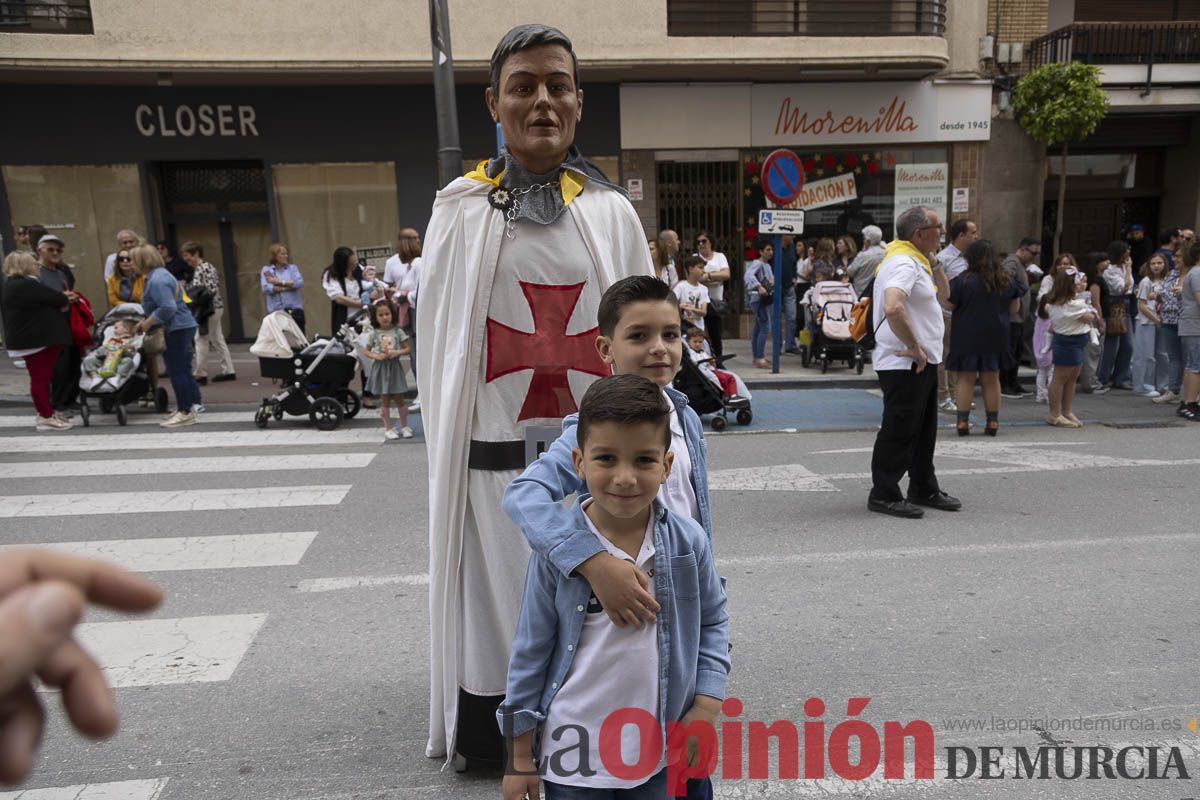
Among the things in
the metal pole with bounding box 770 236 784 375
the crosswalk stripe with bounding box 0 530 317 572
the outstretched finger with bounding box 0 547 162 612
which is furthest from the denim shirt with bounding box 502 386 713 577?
the metal pole with bounding box 770 236 784 375

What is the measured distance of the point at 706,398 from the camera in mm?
9125

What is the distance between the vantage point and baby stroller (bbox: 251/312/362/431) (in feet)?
30.2

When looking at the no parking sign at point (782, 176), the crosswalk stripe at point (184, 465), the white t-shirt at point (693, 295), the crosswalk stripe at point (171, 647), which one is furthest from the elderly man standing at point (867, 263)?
the crosswalk stripe at point (171, 647)

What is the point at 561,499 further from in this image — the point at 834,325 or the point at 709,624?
the point at 834,325

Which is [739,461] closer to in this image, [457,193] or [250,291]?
[457,193]

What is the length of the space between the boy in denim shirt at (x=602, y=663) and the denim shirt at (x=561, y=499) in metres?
0.04

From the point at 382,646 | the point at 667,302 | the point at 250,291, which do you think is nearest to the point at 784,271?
the point at 250,291

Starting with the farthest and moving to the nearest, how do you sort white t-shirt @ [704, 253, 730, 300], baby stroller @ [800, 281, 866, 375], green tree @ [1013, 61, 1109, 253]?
green tree @ [1013, 61, 1109, 253] < baby stroller @ [800, 281, 866, 375] < white t-shirt @ [704, 253, 730, 300]

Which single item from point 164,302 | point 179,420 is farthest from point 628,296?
point 179,420

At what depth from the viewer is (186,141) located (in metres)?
14.7

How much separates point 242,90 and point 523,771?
1503 centimetres

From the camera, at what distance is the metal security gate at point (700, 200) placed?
15.7m

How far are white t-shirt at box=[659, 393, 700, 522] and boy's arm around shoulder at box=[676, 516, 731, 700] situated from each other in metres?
0.15

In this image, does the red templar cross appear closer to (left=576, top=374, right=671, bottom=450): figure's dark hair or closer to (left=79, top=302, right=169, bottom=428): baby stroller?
(left=576, top=374, right=671, bottom=450): figure's dark hair
